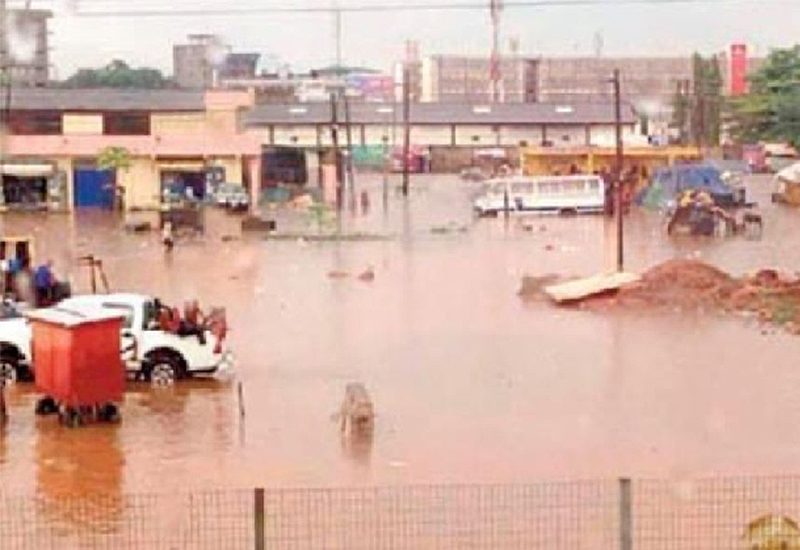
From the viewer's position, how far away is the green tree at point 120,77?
427 ft

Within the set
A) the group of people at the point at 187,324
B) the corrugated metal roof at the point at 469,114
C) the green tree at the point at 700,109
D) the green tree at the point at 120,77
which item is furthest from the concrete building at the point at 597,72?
the group of people at the point at 187,324

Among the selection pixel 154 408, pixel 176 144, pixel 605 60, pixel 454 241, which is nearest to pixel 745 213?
pixel 454 241

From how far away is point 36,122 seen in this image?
6228cm

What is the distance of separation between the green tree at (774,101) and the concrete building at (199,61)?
74.4 meters

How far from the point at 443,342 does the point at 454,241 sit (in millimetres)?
20306

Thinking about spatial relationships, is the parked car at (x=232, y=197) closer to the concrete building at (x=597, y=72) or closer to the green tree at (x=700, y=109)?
the green tree at (x=700, y=109)

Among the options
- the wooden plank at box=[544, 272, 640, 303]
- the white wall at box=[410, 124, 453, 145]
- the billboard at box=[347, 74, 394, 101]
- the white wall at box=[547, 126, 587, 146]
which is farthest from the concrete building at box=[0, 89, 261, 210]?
the billboard at box=[347, 74, 394, 101]

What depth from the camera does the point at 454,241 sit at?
4503cm

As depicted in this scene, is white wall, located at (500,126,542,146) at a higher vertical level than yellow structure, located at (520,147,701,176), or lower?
higher

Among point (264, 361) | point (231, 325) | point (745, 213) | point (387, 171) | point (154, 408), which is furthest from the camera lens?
point (387, 171)

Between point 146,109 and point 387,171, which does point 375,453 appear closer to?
point 146,109

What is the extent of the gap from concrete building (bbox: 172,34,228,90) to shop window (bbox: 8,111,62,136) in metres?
92.6

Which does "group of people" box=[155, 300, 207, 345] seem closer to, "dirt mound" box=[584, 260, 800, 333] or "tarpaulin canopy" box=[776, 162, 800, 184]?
"dirt mound" box=[584, 260, 800, 333]

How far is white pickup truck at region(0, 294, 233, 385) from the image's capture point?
20.0 m
